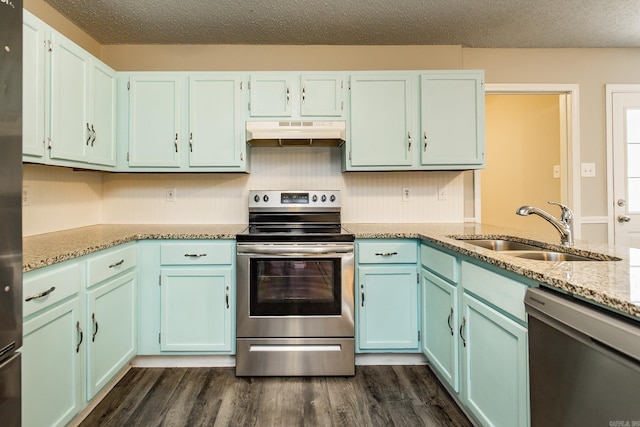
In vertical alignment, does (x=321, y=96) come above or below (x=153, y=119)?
above

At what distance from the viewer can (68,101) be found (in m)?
1.88

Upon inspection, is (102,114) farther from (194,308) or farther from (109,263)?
(194,308)

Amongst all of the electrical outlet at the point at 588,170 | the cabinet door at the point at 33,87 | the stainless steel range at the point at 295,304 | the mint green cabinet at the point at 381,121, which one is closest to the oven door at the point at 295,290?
the stainless steel range at the point at 295,304

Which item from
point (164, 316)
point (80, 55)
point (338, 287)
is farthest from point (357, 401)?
point (80, 55)

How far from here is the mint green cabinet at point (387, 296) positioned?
2.20 metres

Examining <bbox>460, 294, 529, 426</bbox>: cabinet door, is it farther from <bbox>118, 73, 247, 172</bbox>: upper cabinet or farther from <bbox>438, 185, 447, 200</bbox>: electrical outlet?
<bbox>118, 73, 247, 172</bbox>: upper cabinet

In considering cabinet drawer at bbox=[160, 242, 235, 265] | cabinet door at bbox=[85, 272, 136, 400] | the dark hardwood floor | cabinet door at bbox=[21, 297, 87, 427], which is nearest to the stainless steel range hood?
cabinet drawer at bbox=[160, 242, 235, 265]

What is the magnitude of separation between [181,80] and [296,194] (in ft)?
3.90

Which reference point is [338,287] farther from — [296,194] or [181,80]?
[181,80]

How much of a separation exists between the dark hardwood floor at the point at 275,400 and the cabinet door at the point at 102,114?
146cm

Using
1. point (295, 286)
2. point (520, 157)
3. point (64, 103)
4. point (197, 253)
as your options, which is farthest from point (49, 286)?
point (520, 157)

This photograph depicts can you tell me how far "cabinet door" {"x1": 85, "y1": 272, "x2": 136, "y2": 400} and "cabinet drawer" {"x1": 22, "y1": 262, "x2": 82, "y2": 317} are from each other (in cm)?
16

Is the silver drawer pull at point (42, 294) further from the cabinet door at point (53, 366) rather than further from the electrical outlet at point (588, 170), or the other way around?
the electrical outlet at point (588, 170)

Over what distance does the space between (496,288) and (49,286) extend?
182cm
